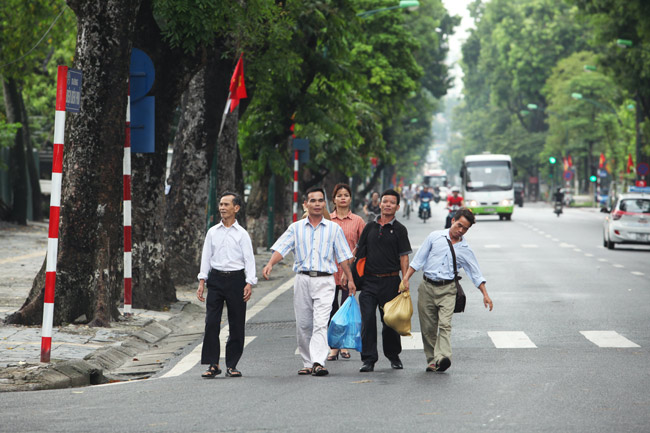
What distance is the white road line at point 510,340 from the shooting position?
11.9 meters

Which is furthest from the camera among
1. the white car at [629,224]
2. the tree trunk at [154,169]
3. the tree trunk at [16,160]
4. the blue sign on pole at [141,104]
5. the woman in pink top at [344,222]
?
the tree trunk at [16,160]

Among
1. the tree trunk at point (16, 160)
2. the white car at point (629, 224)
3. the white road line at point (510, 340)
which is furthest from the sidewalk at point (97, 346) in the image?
the tree trunk at point (16, 160)

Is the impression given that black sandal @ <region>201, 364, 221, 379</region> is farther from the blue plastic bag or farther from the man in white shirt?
the blue plastic bag

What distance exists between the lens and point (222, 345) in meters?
12.5

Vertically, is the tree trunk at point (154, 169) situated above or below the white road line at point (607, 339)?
above

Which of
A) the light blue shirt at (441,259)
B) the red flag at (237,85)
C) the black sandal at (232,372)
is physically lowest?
the black sandal at (232,372)

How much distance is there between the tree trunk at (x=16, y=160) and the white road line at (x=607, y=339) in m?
24.8

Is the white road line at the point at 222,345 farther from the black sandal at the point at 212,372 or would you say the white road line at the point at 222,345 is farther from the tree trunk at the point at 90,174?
the tree trunk at the point at 90,174

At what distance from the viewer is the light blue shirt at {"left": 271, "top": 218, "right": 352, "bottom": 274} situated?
985 cm

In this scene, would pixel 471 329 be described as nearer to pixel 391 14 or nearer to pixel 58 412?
pixel 58 412

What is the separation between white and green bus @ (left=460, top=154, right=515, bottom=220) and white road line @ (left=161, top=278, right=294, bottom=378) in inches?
1393

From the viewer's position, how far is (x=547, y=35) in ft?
313

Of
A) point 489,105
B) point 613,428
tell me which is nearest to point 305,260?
point 613,428

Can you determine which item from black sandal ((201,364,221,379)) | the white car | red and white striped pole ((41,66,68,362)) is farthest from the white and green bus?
black sandal ((201,364,221,379))
